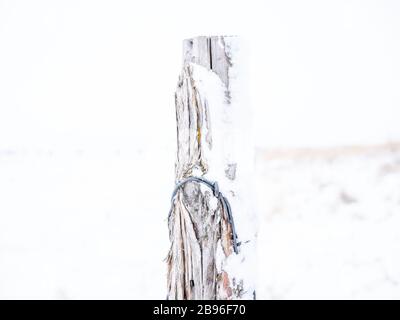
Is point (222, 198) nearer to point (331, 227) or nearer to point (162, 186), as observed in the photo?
point (331, 227)

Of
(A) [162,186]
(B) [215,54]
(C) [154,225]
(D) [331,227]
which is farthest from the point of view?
(A) [162,186]

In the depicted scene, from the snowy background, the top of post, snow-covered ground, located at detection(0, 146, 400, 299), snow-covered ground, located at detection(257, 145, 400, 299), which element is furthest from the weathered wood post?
snow-covered ground, located at detection(257, 145, 400, 299)

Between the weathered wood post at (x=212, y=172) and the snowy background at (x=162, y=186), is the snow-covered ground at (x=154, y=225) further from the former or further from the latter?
the weathered wood post at (x=212, y=172)

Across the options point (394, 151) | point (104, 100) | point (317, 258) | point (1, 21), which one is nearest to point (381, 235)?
point (317, 258)

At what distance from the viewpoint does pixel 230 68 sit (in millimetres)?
1512

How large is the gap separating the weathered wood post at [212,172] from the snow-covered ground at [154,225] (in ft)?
4.26

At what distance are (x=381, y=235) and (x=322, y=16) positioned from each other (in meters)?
65.5

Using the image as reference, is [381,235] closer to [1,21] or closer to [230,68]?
[230,68]

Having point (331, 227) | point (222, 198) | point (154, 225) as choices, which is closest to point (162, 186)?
point (154, 225)

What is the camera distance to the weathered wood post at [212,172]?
1.50 m

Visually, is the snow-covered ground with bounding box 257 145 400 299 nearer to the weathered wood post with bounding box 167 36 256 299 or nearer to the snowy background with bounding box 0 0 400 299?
the snowy background with bounding box 0 0 400 299

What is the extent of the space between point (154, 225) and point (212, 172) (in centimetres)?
502

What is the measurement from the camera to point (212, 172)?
4.94 ft

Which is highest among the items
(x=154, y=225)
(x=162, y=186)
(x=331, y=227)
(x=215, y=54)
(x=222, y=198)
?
(x=162, y=186)
